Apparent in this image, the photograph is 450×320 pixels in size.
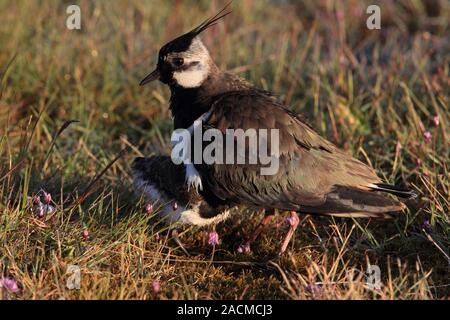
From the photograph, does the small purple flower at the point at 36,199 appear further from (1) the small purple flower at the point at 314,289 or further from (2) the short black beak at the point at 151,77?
(1) the small purple flower at the point at 314,289

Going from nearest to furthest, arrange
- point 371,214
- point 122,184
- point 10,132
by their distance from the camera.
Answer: point 371,214
point 122,184
point 10,132

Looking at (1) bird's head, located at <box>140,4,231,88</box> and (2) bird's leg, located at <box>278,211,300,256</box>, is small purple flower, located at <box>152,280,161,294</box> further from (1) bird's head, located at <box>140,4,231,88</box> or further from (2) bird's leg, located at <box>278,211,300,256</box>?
(1) bird's head, located at <box>140,4,231,88</box>

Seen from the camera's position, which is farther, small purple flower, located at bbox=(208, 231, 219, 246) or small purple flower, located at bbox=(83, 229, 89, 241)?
small purple flower, located at bbox=(208, 231, 219, 246)

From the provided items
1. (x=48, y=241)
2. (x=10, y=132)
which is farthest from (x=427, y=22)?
(x=48, y=241)

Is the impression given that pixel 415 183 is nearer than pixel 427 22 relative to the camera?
Yes

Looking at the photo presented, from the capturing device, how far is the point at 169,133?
20.0ft

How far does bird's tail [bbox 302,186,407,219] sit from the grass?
0.14m

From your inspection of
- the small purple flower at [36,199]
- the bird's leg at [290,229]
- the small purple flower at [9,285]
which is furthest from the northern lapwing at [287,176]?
the small purple flower at [9,285]

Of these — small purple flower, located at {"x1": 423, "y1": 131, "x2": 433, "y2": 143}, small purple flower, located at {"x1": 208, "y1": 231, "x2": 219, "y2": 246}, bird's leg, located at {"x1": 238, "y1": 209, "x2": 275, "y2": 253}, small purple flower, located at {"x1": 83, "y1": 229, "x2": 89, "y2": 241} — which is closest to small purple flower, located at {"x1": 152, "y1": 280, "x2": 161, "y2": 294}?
small purple flower, located at {"x1": 83, "y1": 229, "x2": 89, "y2": 241}

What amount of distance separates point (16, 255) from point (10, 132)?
192cm

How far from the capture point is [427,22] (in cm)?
796

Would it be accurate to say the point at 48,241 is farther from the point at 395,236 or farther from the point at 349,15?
the point at 349,15

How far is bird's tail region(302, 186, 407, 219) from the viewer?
436 centimetres

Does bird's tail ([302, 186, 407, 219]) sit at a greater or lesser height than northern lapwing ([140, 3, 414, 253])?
lesser
